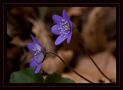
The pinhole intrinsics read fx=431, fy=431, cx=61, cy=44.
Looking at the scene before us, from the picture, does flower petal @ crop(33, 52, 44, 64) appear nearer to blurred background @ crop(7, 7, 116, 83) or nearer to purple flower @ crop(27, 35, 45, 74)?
purple flower @ crop(27, 35, 45, 74)

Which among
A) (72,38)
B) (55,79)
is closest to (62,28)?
(55,79)

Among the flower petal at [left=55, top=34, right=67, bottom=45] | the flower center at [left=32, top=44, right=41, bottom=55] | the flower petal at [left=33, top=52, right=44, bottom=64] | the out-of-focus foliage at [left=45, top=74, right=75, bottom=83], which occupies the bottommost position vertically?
the out-of-focus foliage at [left=45, top=74, right=75, bottom=83]

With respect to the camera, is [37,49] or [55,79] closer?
[37,49]

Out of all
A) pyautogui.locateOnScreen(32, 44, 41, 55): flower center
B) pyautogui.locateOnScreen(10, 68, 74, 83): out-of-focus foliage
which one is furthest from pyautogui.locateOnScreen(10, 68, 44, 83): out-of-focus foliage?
pyautogui.locateOnScreen(32, 44, 41, 55): flower center

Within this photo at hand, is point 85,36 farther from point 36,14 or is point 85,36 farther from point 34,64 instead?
point 34,64

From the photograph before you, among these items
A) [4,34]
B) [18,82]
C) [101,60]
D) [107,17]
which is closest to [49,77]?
[18,82]

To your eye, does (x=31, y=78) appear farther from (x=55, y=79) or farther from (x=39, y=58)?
(x=39, y=58)

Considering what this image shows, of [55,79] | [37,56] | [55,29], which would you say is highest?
[55,29]

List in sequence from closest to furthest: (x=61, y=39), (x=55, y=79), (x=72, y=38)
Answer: (x=61, y=39) → (x=55, y=79) → (x=72, y=38)
